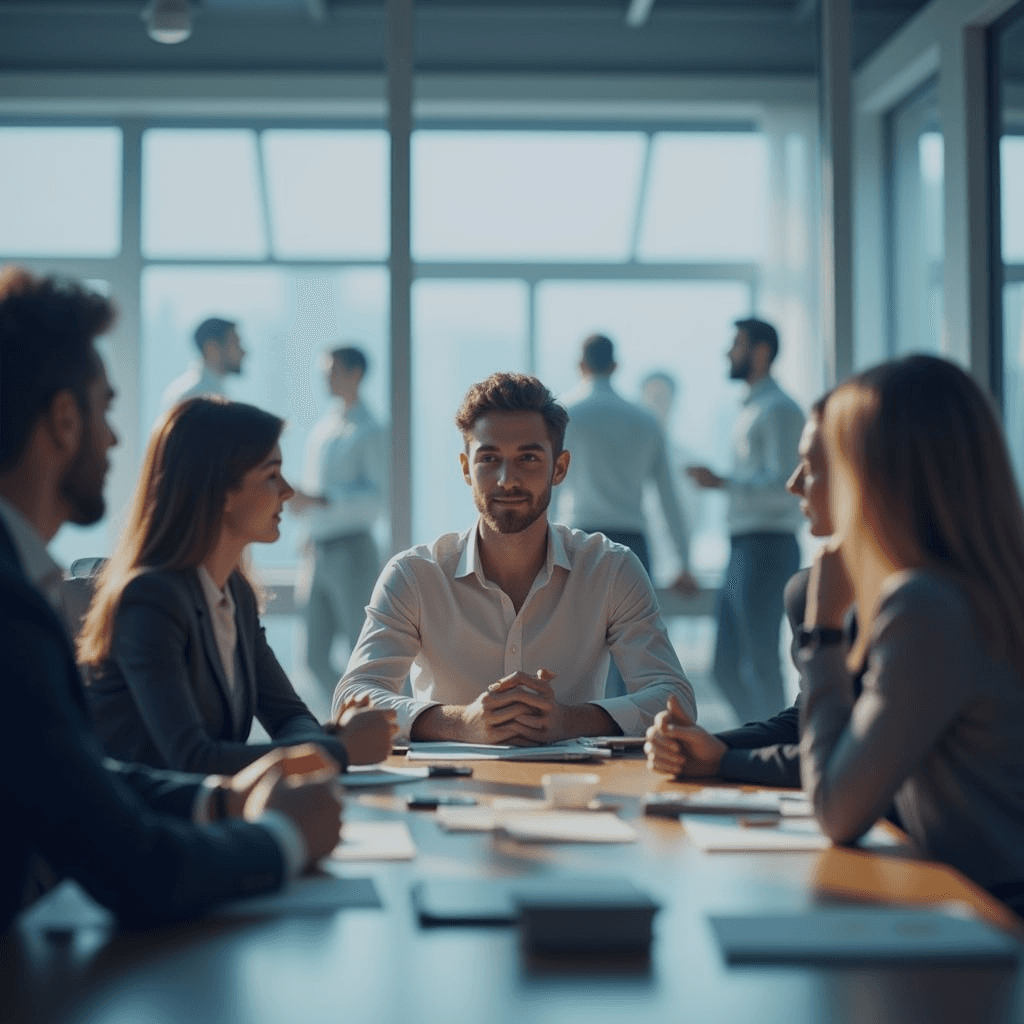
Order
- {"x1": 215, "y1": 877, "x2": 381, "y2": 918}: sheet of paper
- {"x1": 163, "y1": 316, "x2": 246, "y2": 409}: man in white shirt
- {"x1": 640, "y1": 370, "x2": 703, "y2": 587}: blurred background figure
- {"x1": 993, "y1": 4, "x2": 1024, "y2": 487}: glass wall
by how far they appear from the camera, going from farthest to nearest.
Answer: {"x1": 640, "y1": 370, "x2": 703, "y2": 587}: blurred background figure
{"x1": 163, "y1": 316, "x2": 246, "y2": 409}: man in white shirt
{"x1": 993, "y1": 4, "x2": 1024, "y2": 487}: glass wall
{"x1": 215, "y1": 877, "x2": 381, "y2": 918}: sheet of paper

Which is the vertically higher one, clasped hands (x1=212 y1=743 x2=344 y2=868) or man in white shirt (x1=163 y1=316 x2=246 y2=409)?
man in white shirt (x1=163 y1=316 x2=246 y2=409)

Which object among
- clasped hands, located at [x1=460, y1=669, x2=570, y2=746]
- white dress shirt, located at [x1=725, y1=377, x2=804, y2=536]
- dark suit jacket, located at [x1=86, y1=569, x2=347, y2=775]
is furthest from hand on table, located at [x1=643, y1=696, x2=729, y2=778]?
white dress shirt, located at [x1=725, y1=377, x2=804, y2=536]

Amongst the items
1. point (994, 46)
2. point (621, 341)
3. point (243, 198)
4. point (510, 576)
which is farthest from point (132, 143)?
point (510, 576)

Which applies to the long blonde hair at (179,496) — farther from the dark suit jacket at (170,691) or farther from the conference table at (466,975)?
the conference table at (466,975)

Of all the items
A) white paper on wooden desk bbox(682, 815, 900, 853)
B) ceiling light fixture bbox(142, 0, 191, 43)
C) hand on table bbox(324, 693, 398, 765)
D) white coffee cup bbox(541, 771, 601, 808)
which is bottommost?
white paper on wooden desk bbox(682, 815, 900, 853)

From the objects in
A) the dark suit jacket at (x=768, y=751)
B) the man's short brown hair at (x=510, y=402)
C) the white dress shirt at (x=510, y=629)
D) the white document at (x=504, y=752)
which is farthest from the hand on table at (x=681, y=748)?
the man's short brown hair at (x=510, y=402)

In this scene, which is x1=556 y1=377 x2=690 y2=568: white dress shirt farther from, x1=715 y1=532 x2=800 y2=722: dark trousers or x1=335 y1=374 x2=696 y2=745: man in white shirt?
x1=335 y1=374 x2=696 y2=745: man in white shirt

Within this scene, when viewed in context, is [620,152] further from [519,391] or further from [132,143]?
[519,391]

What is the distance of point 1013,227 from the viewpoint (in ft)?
16.9

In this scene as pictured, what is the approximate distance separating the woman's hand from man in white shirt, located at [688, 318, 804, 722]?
346 cm

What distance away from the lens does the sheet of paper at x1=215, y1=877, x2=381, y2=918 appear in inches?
52.2

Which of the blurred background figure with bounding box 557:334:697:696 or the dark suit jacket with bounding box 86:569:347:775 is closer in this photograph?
the dark suit jacket with bounding box 86:569:347:775

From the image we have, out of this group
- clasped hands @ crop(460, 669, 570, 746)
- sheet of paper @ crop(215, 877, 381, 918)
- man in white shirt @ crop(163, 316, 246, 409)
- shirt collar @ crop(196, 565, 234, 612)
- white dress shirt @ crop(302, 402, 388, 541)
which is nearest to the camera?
sheet of paper @ crop(215, 877, 381, 918)

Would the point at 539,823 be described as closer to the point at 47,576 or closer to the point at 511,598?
the point at 47,576
